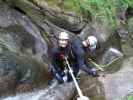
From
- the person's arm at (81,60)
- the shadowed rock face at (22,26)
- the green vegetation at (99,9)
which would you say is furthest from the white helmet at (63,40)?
the green vegetation at (99,9)

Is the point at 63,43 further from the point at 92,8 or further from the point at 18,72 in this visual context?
the point at 92,8

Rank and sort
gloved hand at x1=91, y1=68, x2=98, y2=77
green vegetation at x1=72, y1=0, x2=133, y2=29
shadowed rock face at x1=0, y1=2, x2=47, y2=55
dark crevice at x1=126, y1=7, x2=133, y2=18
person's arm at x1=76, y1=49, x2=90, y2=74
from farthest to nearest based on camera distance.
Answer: dark crevice at x1=126, y1=7, x2=133, y2=18 < green vegetation at x1=72, y1=0, x2=133, y2=29 < shadowed rock face at x1=0, y1=2, x2=47, y2=55 < gloved hand at x1=91, y1=68, x2=98, y2=77 < person's arm at x1=76, y1=49, x2=90, y2=74

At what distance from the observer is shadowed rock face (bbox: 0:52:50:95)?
7.16 meters

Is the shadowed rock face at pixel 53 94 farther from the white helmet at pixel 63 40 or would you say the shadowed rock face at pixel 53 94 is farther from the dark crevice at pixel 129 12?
the dark crevice at pixel 129 12

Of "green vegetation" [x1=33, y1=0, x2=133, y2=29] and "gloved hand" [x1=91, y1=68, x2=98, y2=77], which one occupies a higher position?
"green vegetation" [x1=33, y1=0, x2=133, y2=29]

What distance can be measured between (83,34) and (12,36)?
2145 millimetres

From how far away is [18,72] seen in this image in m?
7.35

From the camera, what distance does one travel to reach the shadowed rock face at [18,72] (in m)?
7.16

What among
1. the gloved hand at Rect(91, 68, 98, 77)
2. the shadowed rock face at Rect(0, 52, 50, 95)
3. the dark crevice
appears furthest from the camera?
the dark crevice

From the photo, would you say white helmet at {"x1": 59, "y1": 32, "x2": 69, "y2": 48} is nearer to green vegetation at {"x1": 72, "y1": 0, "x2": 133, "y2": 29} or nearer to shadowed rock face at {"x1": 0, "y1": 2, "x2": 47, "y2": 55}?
shadowed rock face at {"x1": 0, "y1": 2, "x2": 47, "y2": 55}

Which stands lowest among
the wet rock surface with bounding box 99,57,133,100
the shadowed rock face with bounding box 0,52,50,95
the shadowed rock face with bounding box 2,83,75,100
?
the wet rock surface with bounding box 99,57,133,100

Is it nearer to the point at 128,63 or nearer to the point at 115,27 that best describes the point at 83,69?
the point at 128,63

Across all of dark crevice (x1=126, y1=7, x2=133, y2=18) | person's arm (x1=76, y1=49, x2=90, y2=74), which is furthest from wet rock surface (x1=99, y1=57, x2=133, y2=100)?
dark crevice (x1=126, y1=7, x2=133, y2=18)

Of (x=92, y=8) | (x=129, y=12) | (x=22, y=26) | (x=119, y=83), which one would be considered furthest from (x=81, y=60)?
(x=129, y=12)
